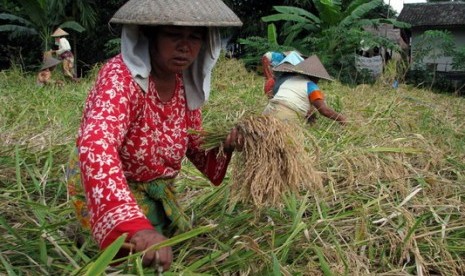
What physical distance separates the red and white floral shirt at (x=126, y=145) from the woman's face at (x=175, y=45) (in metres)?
0.09

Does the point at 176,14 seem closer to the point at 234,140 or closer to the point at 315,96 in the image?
the point at 234,140

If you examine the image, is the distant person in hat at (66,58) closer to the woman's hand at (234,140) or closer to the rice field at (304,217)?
the rice field at (304,217)

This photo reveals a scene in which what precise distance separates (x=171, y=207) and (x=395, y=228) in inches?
30.0

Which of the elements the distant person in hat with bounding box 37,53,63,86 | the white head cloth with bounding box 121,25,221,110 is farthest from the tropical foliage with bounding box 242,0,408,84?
the white head cloth with bounding box 121,25,221,110

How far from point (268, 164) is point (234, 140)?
161 millimetres

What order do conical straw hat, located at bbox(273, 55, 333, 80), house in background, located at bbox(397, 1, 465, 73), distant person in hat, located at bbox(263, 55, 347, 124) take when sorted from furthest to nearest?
house in background, located at bbox(397, 1, 465, 73)
conical straw hat, located at bbox(273, 55, 333, 80)
distant person in hat, located at bbox(263, 55, 347, 124)

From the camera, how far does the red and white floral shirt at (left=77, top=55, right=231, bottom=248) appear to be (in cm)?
113

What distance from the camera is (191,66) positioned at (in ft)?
5.47

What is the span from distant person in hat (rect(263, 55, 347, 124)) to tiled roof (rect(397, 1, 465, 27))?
15.2 m

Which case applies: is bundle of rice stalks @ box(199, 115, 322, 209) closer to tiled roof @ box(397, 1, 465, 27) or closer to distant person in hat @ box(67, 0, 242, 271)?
distant person in hat @ box(67, 0, 242, 271)

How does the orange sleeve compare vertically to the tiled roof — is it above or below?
above

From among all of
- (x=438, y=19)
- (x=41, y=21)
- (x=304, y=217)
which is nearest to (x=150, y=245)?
(x=304, y=217)

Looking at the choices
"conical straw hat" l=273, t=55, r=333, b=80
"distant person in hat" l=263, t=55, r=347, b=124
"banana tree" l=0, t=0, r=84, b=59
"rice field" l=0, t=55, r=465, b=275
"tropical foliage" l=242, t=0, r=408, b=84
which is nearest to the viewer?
"rice field" l=0, t=55, r=465, b=275

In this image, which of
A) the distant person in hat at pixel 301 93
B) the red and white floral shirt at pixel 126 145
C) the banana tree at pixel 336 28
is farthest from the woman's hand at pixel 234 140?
the banana tree at pixel 336 28
